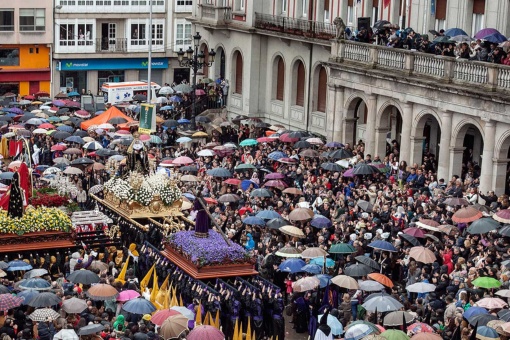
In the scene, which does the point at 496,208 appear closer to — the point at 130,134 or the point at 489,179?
the point at 489,179

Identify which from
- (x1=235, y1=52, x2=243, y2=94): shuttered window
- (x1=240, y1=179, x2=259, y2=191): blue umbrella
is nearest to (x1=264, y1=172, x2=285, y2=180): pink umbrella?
(x1=240, y1=179, x2=259, y2=191): blue umbrella

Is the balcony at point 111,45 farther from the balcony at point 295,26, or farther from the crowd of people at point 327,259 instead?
the crowd of people at point 327,259

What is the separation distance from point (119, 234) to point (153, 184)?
206 cm

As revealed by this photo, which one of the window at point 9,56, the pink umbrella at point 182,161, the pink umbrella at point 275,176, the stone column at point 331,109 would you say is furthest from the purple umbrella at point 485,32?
the window at point 9,56

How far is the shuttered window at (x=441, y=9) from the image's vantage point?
45.7 m

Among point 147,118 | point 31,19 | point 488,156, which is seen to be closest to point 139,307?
point 488,156

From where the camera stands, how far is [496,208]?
36656mm

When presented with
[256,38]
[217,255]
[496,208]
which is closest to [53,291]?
[217,255]

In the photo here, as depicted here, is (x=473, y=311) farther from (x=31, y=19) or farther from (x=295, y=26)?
(x=31, y=19)

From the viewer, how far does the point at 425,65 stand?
42.3 meters

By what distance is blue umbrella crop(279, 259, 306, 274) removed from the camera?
107ft

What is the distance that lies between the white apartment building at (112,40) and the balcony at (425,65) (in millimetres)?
28794

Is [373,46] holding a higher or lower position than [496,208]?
higher

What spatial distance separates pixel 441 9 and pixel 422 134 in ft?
17.5
